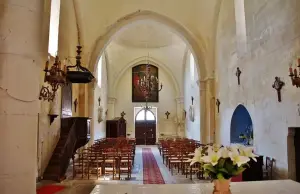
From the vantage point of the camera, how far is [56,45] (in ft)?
33.2

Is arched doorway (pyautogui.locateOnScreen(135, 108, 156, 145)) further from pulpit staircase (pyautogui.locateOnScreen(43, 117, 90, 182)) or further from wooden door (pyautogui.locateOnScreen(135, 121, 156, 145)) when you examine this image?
pulpit staircase (pyautogui.locateOnScreen(43, 117, 90, 182))

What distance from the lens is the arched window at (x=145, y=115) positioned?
23.9 meters

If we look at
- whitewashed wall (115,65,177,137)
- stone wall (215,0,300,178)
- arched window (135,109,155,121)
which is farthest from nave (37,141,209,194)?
arched window (135,109,155,121)

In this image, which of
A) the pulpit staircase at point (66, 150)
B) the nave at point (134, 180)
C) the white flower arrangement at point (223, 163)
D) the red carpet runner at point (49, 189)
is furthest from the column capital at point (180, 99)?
the white flower arrangement at point (223, 163)

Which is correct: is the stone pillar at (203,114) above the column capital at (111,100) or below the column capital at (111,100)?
below

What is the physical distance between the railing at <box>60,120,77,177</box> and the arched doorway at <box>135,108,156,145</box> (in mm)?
14247

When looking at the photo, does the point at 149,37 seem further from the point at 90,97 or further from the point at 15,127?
the point at 15,127

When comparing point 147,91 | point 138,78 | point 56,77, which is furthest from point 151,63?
point 56,77

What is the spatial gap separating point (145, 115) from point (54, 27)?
1464 centimetres

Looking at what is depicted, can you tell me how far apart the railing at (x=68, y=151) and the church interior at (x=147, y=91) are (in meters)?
0.03

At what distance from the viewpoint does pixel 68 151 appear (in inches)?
352

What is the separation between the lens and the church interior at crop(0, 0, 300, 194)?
10.5ft

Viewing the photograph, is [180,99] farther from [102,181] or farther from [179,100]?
[102,181]

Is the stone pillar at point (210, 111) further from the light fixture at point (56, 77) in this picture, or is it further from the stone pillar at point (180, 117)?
the stone pillar at point (180, 117)
